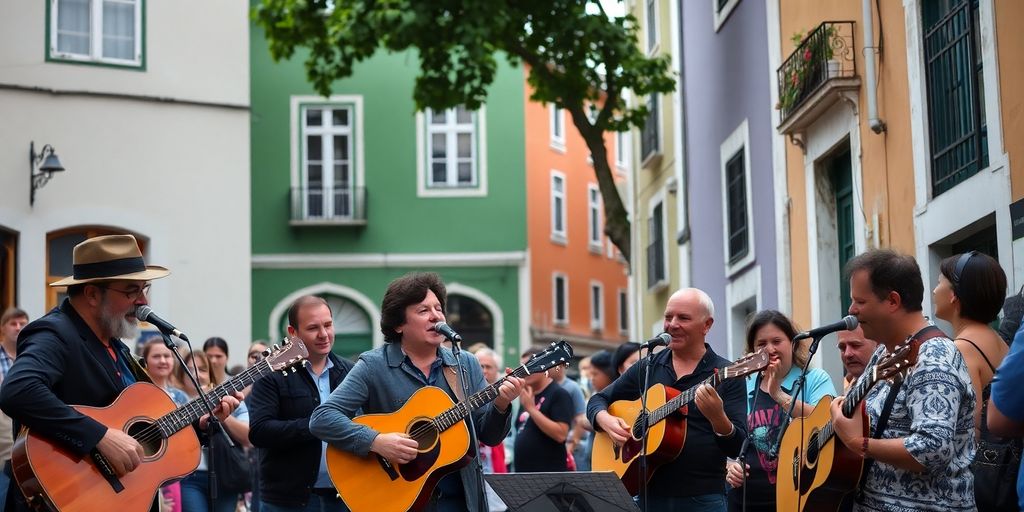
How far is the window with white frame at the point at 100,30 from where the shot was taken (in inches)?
947

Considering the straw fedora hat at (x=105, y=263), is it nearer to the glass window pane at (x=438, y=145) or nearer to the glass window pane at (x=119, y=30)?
the glass window pane at (x=119, y=30)

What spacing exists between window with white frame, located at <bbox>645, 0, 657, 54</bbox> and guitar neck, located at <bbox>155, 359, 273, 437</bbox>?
18.7 m

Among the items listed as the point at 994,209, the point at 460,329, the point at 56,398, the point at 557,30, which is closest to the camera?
the point at 56,398

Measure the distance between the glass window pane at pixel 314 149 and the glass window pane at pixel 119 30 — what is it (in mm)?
13492

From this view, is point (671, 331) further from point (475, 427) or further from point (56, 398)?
point (56, 398)

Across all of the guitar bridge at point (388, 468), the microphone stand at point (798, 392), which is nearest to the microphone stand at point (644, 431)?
the microphone stand at point (798, 392)

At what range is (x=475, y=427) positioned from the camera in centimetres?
809

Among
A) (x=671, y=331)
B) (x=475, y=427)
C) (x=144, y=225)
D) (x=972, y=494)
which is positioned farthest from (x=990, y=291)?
(x=144, y=225)

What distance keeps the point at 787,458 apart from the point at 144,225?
17.6 metres

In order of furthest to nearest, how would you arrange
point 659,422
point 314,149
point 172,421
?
point 314,149 → point 659,422 → point 172,421

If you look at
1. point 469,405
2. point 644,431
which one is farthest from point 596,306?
point 469,405

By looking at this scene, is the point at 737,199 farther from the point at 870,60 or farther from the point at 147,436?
the point at 147,436

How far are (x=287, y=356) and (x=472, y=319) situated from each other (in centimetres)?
3085

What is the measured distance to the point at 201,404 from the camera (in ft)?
25.9
